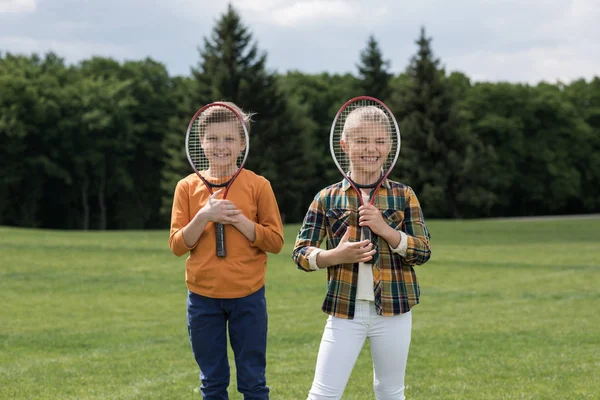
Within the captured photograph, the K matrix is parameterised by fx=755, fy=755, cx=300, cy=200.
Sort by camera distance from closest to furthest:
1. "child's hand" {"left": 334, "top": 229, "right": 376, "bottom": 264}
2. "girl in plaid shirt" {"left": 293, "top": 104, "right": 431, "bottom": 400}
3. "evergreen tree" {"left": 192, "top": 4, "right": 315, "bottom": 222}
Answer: "child's hand" {"left": 334, "top": 229, "right": 376, "bottom": 264}, "girl in plaid shirt" {"left": 293, "top": 104, "right": 431, "bottom": 400}, "evergreen tree" {"left": 192, "top": 4, "right": 315, "bottom": 222}

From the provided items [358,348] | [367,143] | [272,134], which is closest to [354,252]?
[358,348]

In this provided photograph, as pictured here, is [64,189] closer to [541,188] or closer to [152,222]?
[152,222]

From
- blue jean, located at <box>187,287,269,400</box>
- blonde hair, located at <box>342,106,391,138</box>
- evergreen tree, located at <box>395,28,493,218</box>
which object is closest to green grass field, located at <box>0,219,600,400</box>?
blue jean, located at <box>187,287,269,400</box>

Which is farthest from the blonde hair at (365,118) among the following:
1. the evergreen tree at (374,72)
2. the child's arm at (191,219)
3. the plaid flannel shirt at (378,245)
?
the evergreen tree at (374,72)

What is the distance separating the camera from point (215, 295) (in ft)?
15.5

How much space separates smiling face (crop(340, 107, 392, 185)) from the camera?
453 centimetres

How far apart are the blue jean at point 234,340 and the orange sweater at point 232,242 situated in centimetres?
8

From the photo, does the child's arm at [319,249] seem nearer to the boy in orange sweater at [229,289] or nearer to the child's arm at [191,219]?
the boy in orange sweater at [229,289]

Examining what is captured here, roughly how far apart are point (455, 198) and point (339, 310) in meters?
53.8

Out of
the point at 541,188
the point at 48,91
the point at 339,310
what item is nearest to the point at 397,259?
the point at 339,310

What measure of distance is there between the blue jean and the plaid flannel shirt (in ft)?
1.73

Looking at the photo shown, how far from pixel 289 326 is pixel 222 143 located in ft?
25.2

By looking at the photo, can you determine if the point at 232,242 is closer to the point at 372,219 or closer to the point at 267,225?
the point at 267,225

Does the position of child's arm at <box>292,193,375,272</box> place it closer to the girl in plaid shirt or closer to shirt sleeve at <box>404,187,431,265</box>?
the girl in plaid shirt
